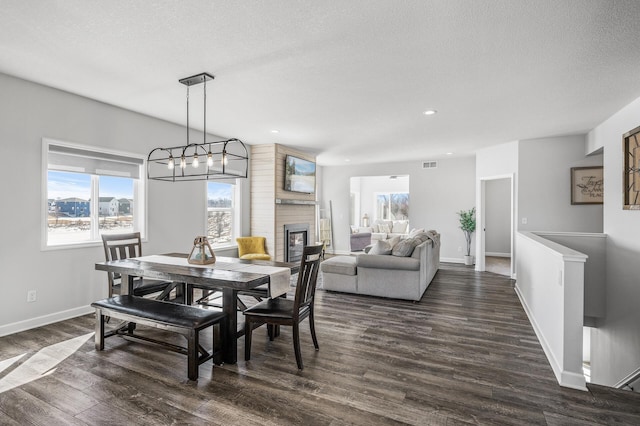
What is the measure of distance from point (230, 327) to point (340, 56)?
2.53 meters

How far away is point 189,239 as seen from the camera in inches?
211

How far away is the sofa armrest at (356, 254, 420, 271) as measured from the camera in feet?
15.3

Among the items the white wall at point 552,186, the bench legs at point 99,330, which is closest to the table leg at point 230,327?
the bench legs at point 99,330

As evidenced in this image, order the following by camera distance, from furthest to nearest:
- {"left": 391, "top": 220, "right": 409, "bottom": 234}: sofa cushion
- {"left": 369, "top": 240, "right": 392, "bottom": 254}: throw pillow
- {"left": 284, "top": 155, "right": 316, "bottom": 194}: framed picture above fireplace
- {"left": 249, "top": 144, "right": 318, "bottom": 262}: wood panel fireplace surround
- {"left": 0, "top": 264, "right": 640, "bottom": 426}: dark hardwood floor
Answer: {"left": 391, "top": 220, "right": 409, "bottom": 234}: sofa cushion, {"left": 284, "top": 155, "right": 316, "bottom": 194}: framed picture above fireplace, {"left": 249, "top": 144, "right": 318, "bottom": 262}: wood panel fireplace surround, {"left": 369, "top": 240, "right": 392, "bottom": 254}: throw pillow, {"left": 0, "top": 264, "right": 640, "bottom": 426}: dark hardwood floor

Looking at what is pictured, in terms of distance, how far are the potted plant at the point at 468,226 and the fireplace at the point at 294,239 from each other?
372 cm

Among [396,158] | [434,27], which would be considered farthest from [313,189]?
[434,27]

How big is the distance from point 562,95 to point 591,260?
2.53 m

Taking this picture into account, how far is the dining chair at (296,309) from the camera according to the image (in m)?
2.72

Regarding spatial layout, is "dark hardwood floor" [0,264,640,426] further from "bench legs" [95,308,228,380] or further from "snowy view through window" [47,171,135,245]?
"snowy view through window" [47,171,135,245]

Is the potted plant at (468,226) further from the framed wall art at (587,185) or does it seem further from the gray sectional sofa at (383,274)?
the gray sectional sofa at (383,274)

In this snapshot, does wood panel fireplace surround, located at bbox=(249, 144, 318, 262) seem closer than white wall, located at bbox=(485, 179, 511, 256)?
Yes

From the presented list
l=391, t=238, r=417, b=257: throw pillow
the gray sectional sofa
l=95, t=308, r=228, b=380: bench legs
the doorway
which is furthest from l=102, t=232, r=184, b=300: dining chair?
the doorway

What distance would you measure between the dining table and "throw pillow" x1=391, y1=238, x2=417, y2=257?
2077mm

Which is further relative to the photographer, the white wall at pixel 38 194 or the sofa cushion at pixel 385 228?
the sofa cushion at pixel 385 228
